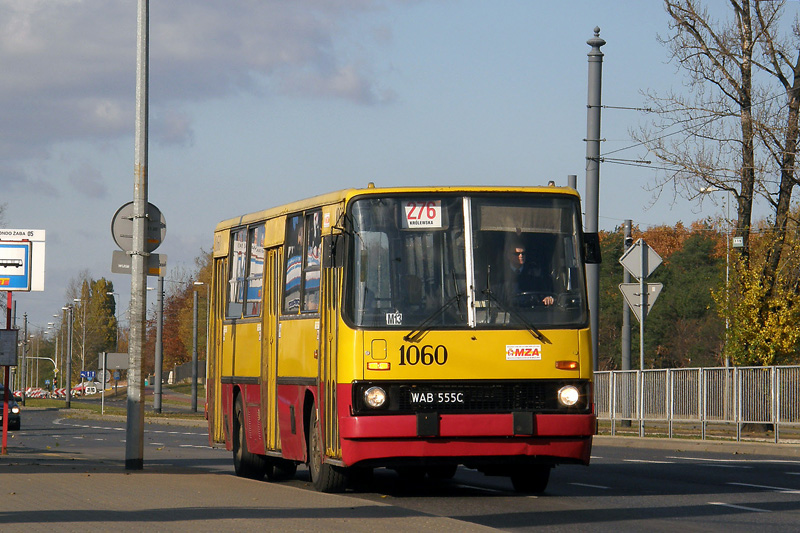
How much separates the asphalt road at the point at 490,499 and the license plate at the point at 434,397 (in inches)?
40.5

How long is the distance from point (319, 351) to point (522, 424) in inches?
96.8

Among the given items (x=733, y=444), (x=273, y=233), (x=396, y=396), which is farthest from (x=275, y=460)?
(x=733, y=444)

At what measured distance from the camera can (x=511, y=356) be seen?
1373 cm

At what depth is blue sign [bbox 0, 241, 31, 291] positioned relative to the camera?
886 inches

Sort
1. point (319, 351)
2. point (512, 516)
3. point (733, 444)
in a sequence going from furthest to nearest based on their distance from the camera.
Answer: point (733, 444) → point (319, 351) → point (512, 516)

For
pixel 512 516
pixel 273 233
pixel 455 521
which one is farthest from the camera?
pixel 273 233

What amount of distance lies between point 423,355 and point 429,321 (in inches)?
13.8

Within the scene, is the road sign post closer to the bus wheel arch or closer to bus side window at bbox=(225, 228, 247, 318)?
bus side window at bbox=(225, 228, 247, 318)

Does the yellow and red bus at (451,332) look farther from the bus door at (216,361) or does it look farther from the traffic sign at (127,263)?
the bus door at (216,361)

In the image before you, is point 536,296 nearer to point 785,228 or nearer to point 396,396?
point 396,396

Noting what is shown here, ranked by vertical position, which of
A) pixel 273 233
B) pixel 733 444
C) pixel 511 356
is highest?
pixel 273 233

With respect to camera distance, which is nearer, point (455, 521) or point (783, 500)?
point (455, 521)

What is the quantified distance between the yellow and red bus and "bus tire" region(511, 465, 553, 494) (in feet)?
2.79

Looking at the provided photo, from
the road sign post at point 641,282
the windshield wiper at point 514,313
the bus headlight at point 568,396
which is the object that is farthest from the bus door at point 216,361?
the road sign post at point 641,282
